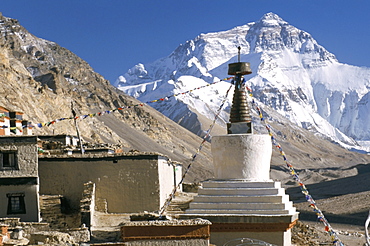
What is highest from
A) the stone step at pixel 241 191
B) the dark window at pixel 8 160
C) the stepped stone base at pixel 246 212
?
the dark window at pixel 8 160

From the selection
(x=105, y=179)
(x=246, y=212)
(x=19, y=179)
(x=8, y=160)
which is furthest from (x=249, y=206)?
(x=8, y=160)

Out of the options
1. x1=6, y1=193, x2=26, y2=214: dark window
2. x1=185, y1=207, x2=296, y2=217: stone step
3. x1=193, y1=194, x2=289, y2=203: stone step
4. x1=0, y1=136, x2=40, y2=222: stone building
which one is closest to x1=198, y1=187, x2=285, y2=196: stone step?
x1=193, y1=194, x2=289, y2=203: stone step

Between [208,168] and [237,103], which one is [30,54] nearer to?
[208,168]

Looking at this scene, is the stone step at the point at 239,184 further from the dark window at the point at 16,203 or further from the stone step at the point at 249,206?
the dark window at the point at 16,203

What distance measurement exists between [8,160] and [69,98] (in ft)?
177

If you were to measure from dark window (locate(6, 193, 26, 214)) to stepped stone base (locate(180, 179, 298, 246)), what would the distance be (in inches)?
184

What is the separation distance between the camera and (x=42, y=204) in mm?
16328

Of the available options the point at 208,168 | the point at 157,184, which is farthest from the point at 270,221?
the point at 208,168

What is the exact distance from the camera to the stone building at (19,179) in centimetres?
1568

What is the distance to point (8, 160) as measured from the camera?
52.1 ft

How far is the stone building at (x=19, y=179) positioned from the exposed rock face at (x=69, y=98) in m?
35.3

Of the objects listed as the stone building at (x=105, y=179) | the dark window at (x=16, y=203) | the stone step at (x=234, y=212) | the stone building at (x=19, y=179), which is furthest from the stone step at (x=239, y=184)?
the dark window at (x=16, y=203)

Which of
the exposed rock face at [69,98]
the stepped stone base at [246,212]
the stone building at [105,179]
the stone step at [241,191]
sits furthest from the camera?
the exposed rock face at [69,98]

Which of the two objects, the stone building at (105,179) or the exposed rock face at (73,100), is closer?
the stone building at (105,179)
